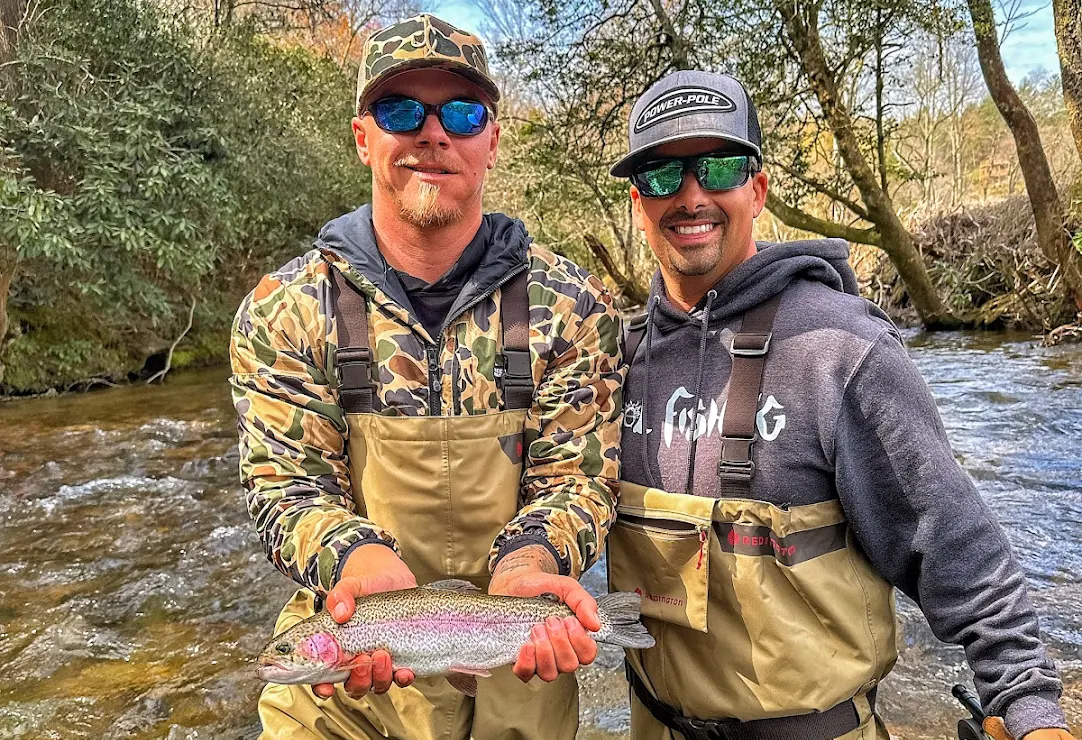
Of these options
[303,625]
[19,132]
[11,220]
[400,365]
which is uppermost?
[19,132]

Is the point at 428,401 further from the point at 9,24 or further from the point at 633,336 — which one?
the point at 9,24

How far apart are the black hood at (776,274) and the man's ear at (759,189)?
265 millimetres

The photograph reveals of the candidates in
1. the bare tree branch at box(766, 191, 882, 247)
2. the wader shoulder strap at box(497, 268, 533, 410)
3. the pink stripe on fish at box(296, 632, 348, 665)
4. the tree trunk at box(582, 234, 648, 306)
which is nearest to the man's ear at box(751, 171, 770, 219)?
the wader shoulder strap at box(497, 268, 533, 410)

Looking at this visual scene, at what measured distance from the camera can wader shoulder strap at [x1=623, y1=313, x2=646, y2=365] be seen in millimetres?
2934

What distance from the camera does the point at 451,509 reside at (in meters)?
2.52

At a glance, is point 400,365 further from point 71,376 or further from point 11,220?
point 71,376

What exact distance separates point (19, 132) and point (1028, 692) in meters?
13.9

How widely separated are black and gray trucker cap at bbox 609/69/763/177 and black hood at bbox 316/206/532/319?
437 millimetres

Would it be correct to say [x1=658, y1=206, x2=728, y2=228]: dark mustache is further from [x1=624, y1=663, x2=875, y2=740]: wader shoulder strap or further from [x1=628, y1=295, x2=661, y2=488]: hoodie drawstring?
[x1=624, y1=663, x2=875, y2=740]: wader shoulder strap

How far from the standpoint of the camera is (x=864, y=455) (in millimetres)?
2289

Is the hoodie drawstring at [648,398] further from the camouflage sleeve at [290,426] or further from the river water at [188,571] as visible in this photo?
the river water at [188,571]

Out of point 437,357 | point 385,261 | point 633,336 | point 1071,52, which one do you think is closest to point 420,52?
point 385,261

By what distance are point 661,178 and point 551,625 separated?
154 centimetres

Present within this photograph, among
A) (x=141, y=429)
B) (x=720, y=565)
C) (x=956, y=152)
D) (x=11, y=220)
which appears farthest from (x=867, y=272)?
(x=720, y=565)
